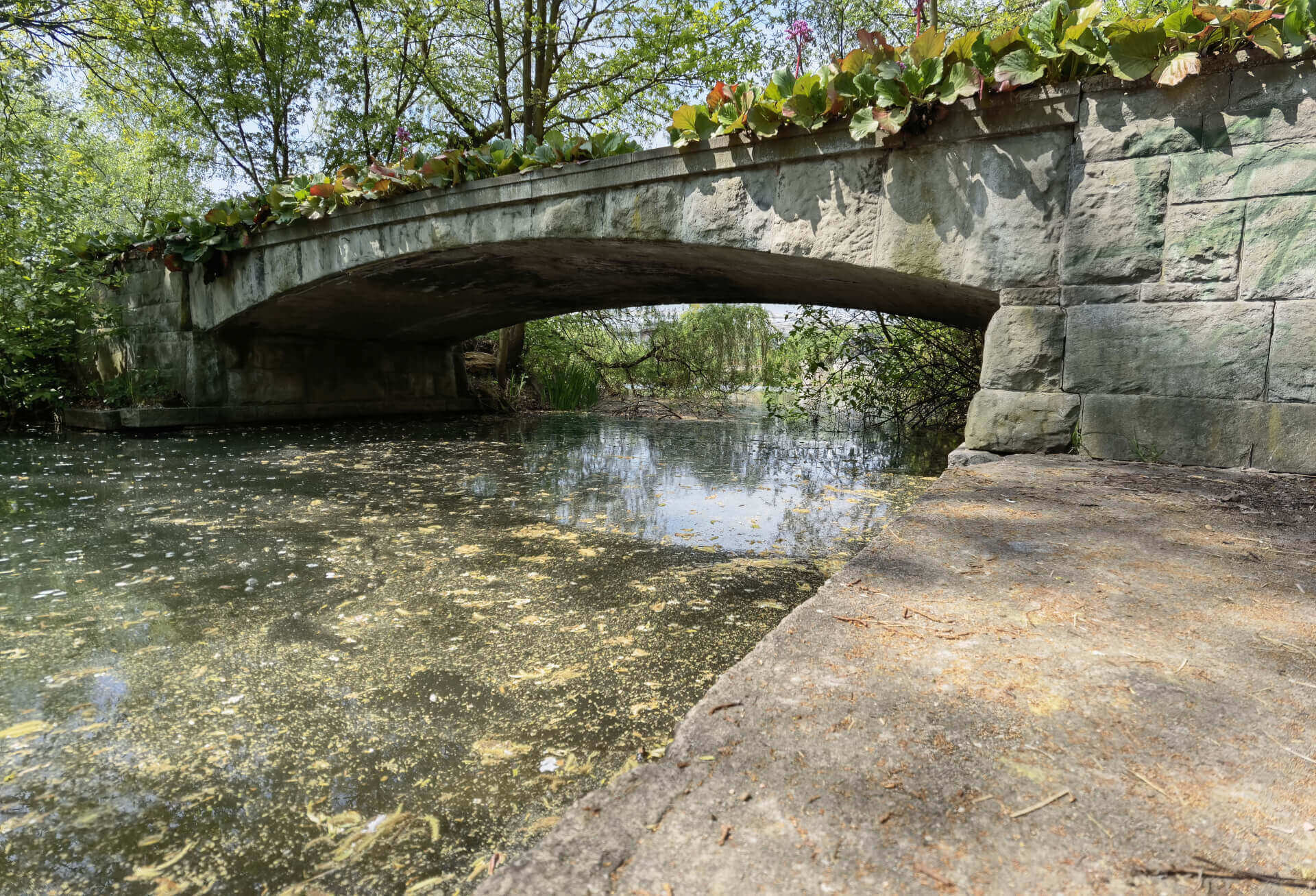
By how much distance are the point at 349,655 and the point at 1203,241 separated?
301cm

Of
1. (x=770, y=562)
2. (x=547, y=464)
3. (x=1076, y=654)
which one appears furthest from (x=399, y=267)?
(x=1076, y=654)

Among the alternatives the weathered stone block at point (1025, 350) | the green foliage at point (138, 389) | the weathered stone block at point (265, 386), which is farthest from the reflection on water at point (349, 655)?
the weathered stone block at point (265, 386)

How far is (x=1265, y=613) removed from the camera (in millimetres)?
1084

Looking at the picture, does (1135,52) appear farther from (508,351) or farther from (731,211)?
(508,351)

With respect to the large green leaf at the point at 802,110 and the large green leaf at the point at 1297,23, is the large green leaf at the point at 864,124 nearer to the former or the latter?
the large green leaf at the point at 802,110

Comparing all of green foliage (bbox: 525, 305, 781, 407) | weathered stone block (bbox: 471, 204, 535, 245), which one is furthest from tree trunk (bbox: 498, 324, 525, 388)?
weathered stone block (bbox: 471, 204, 535, 245)

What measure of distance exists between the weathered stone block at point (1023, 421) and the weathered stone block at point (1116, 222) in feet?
1.55

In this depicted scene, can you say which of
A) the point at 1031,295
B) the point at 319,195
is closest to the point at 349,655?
the point at 1031,295

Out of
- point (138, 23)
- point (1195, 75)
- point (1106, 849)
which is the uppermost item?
point (138, 23)

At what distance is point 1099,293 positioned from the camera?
269cm

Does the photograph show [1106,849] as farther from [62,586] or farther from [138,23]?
[138,23]

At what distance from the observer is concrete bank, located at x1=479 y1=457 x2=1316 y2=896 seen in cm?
56

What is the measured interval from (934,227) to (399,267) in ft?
13.4

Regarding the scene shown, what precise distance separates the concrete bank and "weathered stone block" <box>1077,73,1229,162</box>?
1.93 m
